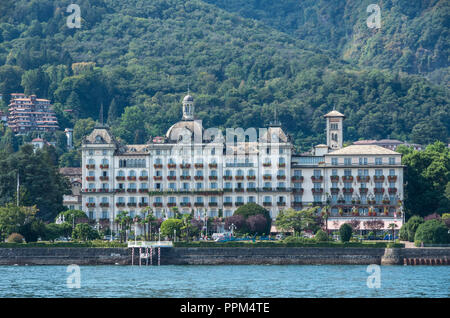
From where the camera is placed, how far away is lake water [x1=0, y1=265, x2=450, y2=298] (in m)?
93.2

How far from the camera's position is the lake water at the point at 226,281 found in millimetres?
93250

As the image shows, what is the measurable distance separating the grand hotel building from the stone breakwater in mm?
27422

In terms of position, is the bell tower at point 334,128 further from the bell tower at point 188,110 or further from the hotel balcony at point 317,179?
the hotel balcony at point 317,179

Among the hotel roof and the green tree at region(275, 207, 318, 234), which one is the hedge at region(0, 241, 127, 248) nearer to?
the green tree at region(275, 207, 318, 234)

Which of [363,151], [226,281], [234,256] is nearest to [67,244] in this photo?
[234,256]

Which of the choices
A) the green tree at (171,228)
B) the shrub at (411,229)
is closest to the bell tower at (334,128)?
the shrub at (411,229)

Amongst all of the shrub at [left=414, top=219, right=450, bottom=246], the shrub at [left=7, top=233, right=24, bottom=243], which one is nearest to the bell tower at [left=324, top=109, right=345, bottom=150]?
the shrub at [left=414, top=219, right=450, bottom=246]

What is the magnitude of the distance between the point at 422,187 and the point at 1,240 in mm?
58810

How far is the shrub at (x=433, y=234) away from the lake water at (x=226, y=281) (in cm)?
576

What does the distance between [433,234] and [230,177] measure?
3743 centimetres

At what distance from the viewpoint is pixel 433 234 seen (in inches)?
4985

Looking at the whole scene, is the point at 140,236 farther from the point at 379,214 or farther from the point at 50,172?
the point at 379,214
